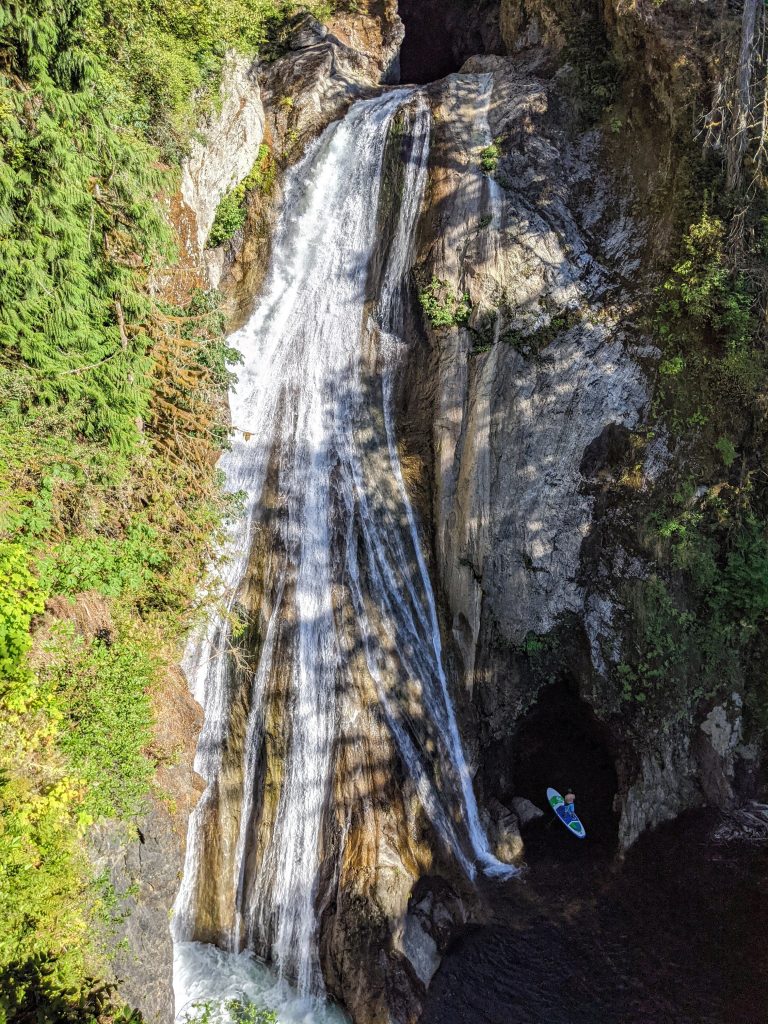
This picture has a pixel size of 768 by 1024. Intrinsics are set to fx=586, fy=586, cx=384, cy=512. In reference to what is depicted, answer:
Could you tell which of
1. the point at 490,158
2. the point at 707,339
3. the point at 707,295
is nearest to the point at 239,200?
the point at 490,158

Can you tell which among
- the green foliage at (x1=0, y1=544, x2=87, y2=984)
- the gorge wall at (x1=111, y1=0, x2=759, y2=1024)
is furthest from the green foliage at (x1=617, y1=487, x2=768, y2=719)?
the green foliage at (x1=0, y1=544, x2=87, y2=984)

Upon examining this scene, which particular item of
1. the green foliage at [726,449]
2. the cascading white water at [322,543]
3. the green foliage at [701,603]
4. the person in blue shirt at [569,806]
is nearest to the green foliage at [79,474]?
the cascading white water at [322,543]

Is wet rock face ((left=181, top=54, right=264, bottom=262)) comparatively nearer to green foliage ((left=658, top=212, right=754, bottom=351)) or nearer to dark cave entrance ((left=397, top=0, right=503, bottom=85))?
green foliage ((left=658, top=212, right=754, bottom=351))

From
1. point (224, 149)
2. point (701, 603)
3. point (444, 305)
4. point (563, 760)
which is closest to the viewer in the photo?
point (701, 603)

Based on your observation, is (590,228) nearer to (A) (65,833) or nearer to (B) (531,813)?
(B) (531,813)

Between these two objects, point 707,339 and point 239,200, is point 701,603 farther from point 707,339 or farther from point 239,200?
point 239,200

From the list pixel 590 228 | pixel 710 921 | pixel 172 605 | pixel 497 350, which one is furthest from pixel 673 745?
pixel 590 228
